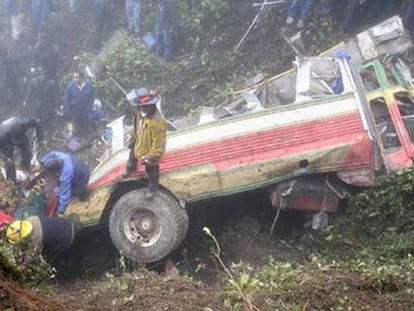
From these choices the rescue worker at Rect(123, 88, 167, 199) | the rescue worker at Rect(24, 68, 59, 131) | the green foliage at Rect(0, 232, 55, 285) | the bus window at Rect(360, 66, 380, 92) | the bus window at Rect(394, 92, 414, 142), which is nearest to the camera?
the green foliage at Rect(0, 232, 55, 285)

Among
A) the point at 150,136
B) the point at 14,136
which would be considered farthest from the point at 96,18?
the point at 150,136

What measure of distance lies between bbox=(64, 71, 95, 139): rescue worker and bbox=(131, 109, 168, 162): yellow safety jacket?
11.3 feet

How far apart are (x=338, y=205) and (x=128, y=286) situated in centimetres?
266

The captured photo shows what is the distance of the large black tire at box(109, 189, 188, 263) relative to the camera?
22.9 feet

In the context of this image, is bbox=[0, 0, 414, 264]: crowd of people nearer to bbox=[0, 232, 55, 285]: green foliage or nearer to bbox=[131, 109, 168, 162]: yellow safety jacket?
bbox=[131, 109, 168, 162]: yellow safety jacket

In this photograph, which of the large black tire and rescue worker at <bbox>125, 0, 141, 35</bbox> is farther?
rescue worker at <bbox>125, 0, 141, 35</bbox>

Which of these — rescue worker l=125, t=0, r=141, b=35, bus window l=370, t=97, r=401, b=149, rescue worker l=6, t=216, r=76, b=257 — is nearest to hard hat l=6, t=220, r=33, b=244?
rescue worker l=6, t=216, r=76, b=257

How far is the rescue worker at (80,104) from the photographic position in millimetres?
10117

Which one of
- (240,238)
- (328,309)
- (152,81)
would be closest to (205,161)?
(240,238)

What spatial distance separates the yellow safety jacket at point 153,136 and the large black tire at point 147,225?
0.50 m

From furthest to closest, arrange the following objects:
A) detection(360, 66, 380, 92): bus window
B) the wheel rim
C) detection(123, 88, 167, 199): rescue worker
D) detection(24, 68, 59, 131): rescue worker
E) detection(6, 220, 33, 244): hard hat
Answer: detection(24, 68, 59, 131): rescue worker < detection(360, 66, 380, 92): bus window < the wheel rim < detection(123, 88, 167, 199): rescue worker < detection(6, 220, 33, 244): hard hat

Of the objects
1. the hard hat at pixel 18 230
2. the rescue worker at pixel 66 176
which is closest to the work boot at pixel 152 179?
the rescue worker at pixel 66 176

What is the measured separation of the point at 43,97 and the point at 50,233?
4.78 meters

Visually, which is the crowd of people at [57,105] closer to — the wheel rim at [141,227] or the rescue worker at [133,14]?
the rescue worker at [133,14]
